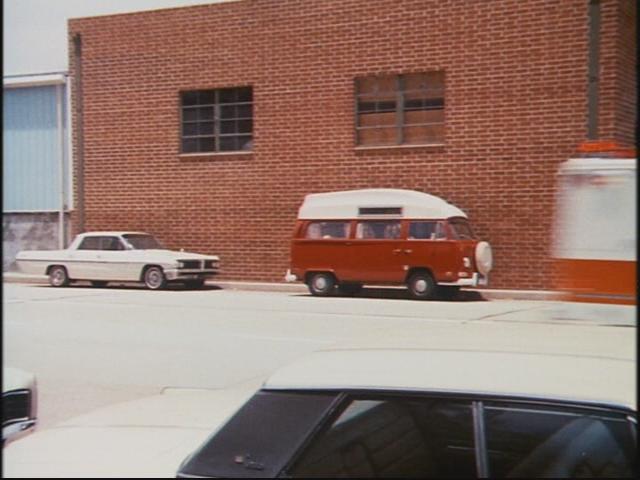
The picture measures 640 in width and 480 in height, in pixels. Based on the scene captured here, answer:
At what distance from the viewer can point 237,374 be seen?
857 centimetres

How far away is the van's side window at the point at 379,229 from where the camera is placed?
17.1m

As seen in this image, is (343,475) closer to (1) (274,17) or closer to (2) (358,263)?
(2) (358,263)

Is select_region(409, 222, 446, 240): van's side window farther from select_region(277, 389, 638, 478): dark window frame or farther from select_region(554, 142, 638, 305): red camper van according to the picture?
select_region(277, 389, 638, 478): dark window frame

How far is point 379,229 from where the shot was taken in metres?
17.2

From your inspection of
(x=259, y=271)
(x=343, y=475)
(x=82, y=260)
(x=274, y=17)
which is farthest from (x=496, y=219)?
(x=343, y=475)

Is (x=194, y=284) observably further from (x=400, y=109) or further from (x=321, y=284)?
(x=400, y=109)

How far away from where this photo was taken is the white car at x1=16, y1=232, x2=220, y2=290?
19.4 m

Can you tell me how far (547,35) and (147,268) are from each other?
10.6m

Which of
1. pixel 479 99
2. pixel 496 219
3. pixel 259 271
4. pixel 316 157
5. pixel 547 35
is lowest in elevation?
pixel 259 271

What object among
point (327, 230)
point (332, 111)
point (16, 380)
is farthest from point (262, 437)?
point (332, 111)

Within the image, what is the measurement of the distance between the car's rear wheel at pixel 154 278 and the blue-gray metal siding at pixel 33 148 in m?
5.11

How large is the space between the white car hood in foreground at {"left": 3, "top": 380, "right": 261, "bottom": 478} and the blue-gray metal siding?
826 inches

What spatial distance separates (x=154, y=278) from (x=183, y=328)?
23.9ft

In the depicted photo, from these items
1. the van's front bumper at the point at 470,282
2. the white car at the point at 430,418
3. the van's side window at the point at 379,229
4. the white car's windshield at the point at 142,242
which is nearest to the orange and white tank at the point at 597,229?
the van's front bumper at the point at 470,282
